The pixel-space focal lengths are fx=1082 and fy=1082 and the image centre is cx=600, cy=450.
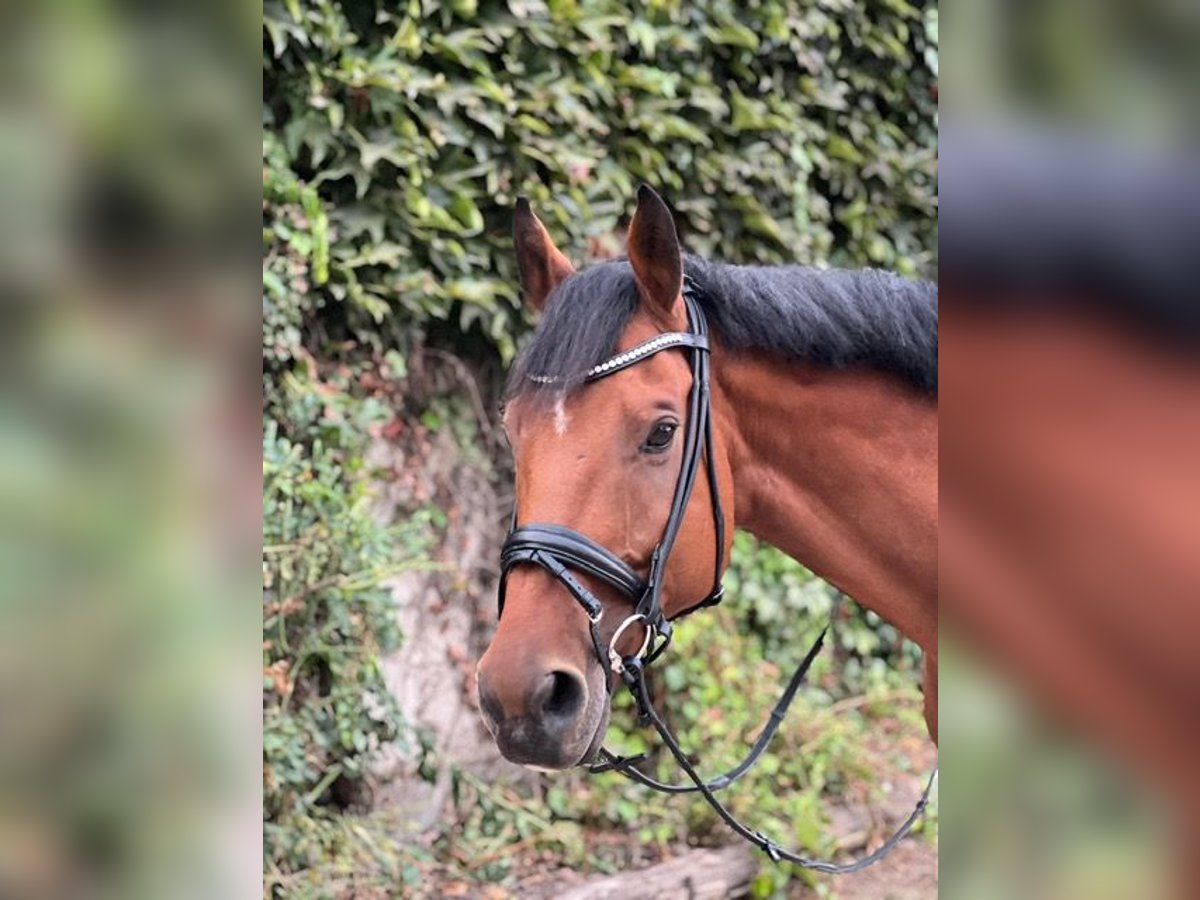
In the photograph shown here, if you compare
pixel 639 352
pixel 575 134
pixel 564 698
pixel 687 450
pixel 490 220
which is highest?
pixel 639 352

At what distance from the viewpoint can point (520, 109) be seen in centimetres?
331

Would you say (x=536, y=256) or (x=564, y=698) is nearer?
(x=564, y=698)

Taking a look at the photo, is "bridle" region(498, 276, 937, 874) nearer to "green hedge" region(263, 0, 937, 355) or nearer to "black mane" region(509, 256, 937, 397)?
"black mane" region(509, 256, 937, 397)

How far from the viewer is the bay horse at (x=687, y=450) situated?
1509mm

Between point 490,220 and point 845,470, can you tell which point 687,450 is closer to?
point 845,470

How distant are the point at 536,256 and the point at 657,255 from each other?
342mm

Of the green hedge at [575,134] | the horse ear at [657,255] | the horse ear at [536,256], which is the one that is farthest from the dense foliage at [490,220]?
the horse ear at [657,255]

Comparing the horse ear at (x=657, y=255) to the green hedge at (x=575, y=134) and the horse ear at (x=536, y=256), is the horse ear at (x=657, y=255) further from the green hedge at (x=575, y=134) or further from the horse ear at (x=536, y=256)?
the green hedge at (x=575, y=134)

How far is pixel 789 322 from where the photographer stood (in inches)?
63.7

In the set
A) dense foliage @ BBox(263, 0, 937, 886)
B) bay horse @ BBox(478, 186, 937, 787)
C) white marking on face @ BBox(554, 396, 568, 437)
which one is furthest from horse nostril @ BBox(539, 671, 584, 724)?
dense foliage @ BBox(263, 0, 937, 886)

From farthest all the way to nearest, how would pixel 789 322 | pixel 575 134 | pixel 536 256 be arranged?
pixel 575 134 < pixel 536 256 < pixel 789 322

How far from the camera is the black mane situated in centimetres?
158

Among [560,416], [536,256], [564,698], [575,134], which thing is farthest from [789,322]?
[575,134]

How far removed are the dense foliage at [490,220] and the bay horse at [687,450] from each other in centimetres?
99
